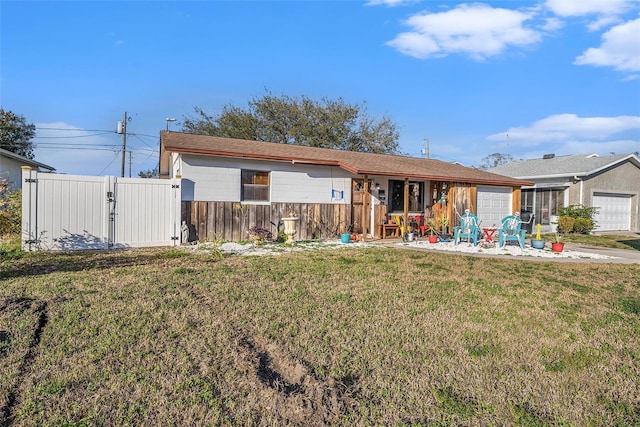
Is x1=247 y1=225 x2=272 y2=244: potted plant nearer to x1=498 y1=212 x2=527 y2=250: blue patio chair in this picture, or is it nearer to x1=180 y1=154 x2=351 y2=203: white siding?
x1=180 y1=154 x2=351 y2=203: white siding

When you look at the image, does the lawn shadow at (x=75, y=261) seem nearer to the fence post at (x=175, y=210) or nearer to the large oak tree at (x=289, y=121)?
the fence post at (x=175, y=210)

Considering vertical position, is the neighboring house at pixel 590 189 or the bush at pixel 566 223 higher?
the neighboring house at pixel 590 189

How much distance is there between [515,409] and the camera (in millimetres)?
2602

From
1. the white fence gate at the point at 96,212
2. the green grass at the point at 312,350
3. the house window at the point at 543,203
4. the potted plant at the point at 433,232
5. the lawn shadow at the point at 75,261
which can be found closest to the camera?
the green grass at the point at 312,350

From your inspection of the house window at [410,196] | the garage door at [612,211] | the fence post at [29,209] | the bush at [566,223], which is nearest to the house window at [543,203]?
the bush at [566,223]

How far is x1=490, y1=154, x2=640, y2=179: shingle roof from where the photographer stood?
1833 cm

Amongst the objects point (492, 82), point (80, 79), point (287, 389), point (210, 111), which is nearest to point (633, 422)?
point (287, 389)

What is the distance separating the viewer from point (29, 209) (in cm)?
887

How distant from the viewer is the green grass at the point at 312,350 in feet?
8.36

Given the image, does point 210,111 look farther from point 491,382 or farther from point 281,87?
point 491,382

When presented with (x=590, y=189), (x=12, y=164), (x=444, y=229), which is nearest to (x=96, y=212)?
(x=444, y=229)

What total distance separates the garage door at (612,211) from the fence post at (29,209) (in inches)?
867

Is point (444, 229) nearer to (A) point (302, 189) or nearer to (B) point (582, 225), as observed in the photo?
(A) point (302, 189)

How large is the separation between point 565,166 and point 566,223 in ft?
12.5
